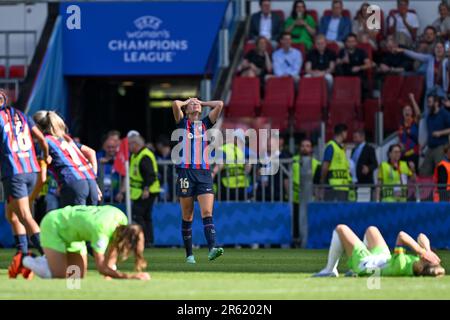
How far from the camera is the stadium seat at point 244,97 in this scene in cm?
2659

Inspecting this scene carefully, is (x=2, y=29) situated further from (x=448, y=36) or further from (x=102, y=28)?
(x=448, y=36)

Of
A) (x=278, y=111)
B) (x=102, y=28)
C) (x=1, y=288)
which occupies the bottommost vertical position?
(x=1, y=288)

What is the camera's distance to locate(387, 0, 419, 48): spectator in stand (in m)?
27.9

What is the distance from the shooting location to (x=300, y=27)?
2825 centimetres

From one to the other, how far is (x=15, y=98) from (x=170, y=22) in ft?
11.7

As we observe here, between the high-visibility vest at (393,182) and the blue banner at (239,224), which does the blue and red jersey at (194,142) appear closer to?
the high-visibility vest at (393,182)

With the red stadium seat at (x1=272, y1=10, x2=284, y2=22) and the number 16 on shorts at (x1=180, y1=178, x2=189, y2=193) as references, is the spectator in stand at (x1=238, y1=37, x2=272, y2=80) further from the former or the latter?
the number 16 on shorts at (x1=180, y1=178, x2=189, y2=193)

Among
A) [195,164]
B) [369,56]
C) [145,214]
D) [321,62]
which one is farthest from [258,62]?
[195,164]

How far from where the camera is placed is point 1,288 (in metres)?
12.9

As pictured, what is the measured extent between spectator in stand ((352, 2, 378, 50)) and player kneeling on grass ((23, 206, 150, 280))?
14.5 meters

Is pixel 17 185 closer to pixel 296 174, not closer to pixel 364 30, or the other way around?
pixel 296 174

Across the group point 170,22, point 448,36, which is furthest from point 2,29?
point 448,36

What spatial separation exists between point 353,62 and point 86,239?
1433cm

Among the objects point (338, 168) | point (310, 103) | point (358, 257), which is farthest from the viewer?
point (310, 103)
